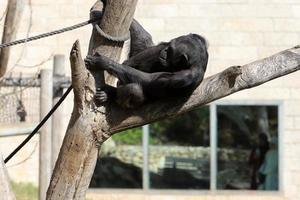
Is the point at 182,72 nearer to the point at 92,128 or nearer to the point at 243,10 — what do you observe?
the point at 92,128

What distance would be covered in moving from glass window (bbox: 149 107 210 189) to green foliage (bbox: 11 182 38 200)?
54.5 inches

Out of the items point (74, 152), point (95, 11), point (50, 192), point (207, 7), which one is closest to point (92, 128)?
point (74, 152)

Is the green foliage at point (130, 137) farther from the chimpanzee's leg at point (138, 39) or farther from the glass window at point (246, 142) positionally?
the chimpanzee's leg at point (138, 39)

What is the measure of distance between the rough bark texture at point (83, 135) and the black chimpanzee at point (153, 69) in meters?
0.07

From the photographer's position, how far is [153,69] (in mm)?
3650

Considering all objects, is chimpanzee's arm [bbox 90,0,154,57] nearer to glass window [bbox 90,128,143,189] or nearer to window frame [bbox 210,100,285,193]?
window frame [bbox 210,100,285,193]

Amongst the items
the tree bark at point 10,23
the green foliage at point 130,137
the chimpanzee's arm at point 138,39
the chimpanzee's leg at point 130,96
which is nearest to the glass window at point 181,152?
the green foliage at point 130,137

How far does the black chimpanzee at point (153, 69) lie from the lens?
3209mm

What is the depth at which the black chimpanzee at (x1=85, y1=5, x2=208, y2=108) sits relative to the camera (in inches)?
126

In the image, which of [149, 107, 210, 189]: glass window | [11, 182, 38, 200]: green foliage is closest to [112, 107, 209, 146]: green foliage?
[149, 107, 210, 189]: glass window

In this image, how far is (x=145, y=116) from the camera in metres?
3.19

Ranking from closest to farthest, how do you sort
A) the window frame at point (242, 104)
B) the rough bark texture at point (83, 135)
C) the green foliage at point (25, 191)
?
the rough bark texture at point (83, 135)
the green foliage at point (25, 191)
the window frame at point (242, 104)

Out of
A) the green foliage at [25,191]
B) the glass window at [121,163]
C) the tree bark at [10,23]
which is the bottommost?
the green foliage at [25,191]

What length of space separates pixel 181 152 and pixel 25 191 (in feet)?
6.00
